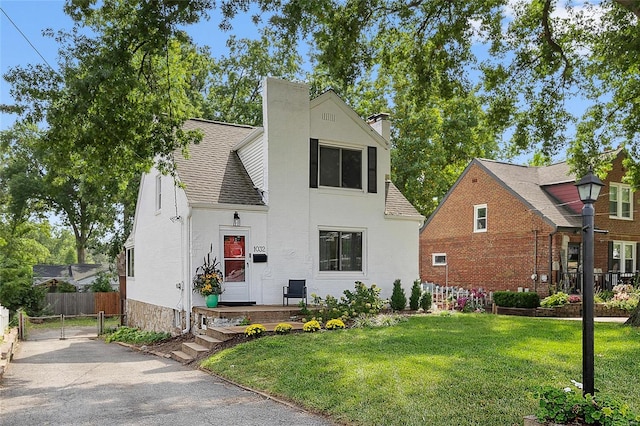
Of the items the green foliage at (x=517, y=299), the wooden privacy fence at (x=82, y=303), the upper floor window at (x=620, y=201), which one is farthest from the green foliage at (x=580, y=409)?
the wooden privacy fence at (x=82, y=303)

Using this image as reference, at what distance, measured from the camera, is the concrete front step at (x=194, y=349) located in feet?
36.2

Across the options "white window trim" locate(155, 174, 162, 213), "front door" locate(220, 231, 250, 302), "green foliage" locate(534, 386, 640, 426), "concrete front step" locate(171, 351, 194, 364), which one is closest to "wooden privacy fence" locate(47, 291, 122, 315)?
"white window trim" locate(155, 174, 162, 213)

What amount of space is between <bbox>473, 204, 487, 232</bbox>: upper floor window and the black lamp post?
1971cm

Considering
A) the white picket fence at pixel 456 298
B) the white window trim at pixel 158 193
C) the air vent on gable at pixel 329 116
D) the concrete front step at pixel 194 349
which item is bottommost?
the white picket fence at pixel 456 298

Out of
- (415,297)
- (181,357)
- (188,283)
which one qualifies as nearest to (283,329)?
(181,357)

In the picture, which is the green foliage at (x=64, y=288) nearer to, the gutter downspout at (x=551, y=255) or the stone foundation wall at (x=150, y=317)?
the stone foundation wall at (x=150, y=317)

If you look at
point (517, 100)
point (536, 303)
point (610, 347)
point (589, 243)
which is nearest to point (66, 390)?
point (589, 243)

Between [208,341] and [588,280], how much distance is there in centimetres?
825

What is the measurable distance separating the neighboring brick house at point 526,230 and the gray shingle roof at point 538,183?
0.04m

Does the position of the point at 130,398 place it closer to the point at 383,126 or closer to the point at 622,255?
the point at 383,126

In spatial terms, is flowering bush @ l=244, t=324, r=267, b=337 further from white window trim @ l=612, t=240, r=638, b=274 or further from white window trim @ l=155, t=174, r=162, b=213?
white window trim @ l=612, t=240, r=638, b=274

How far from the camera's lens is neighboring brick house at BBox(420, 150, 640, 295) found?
21641 millimetres

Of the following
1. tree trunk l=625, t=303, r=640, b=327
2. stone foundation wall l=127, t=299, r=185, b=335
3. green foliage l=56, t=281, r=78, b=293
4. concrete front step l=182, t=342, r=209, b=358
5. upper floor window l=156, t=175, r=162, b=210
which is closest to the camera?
concrete front step l=182, t=342, r=209, b=358

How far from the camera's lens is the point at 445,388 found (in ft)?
21.5
